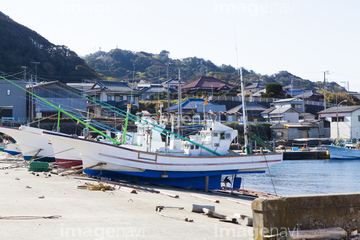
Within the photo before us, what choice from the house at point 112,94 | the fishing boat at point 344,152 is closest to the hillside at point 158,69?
the house at point 112,94

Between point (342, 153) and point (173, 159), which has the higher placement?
point (173, 159)

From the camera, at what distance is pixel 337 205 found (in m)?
7.64

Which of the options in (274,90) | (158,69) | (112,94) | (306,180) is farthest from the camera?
(158,69)

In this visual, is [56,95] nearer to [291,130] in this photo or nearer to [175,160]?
[291,130]

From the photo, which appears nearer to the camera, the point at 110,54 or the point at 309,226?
the point at 309,226

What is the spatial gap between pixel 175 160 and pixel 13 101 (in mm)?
36269

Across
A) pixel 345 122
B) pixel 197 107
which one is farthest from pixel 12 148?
pixel 345 122

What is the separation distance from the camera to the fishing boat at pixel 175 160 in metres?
19.4

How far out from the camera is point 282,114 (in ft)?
204

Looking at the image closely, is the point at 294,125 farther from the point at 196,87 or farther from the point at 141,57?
the point at 141,57

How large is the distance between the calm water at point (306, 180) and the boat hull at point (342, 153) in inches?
254

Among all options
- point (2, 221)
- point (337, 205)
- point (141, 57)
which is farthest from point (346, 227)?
point (141, 57)

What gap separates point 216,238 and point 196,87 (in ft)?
220

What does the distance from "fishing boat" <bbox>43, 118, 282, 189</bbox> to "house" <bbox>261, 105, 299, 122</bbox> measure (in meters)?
40.2
